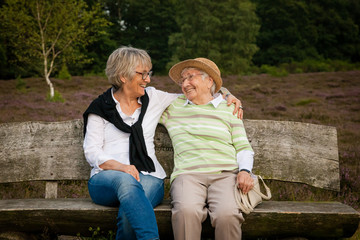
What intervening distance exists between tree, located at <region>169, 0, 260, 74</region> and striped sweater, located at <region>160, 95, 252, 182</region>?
34.6m

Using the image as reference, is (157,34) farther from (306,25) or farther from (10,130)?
(10,130)

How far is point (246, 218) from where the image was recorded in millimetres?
2760

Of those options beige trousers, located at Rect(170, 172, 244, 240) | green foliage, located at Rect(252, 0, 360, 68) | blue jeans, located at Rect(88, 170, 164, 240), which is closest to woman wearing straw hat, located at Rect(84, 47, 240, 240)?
blue jeans, located at Rect(88, 170, 164, 240)

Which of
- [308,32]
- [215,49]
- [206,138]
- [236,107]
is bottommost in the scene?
[206,138]

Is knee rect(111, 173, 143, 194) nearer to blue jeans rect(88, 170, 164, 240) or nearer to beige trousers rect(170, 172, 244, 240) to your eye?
blue jeans rect(88, 170, 164, 240)

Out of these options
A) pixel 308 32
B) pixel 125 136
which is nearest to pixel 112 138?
pixel 125 136

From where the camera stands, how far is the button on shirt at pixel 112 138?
3006 millimetres

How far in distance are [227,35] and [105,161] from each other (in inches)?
1466

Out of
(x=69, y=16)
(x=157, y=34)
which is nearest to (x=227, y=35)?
(x=157, y=34)

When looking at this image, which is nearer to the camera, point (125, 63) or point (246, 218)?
point (246, 218)

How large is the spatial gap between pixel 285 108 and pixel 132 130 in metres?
9.53

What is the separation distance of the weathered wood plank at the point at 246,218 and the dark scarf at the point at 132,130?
0.42 m

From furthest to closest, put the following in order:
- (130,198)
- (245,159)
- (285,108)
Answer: (285,108)
(245,159)
(130,198)

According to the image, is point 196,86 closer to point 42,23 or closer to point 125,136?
point 125,136
